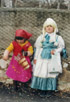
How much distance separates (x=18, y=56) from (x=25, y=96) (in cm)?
82

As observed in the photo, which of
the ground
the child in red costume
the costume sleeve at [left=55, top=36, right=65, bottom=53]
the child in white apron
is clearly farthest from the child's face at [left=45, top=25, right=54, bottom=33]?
the ground

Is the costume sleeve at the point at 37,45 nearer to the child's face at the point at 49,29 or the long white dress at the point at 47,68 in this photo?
the long white dress at the point at 47,68

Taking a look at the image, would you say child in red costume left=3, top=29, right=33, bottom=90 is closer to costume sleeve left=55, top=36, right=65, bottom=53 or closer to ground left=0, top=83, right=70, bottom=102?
ground left=0, top=83, right=70, bottom=102

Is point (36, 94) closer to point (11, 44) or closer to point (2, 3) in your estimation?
point (11, 44)

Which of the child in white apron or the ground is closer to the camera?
the child in white apron

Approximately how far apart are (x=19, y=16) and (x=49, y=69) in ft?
4.10

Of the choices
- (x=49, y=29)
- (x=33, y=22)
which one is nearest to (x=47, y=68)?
(x=49, y=29)

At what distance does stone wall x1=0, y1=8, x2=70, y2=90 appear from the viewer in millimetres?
4570

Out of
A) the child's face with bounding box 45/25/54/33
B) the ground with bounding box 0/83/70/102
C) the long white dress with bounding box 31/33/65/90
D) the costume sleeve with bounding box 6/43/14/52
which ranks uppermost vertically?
the child's face with bounding box 45/25/54/33

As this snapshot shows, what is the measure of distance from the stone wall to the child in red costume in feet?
1.11

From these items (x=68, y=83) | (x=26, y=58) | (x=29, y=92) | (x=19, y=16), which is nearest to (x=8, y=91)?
(x=29, y=92)

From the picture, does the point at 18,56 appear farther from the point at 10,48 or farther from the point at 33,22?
the point at 33,22

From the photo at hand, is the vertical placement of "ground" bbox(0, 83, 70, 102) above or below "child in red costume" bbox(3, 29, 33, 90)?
below

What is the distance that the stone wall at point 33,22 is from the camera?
4.57 meters
